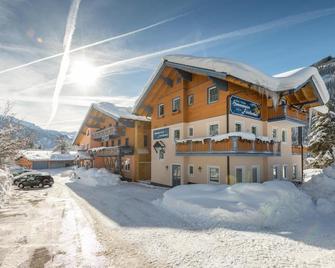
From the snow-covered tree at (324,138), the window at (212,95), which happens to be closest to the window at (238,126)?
the window at (212,95)

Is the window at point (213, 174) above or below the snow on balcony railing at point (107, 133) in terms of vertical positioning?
below

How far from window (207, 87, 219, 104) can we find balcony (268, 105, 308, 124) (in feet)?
15.2

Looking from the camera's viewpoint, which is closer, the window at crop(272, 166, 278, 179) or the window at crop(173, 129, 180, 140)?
the window at crop(272, 166, 278, 179)

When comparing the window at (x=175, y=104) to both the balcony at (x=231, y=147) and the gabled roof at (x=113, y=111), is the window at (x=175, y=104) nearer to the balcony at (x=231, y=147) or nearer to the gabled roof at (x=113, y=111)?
the balcony at (x=231, y=147)

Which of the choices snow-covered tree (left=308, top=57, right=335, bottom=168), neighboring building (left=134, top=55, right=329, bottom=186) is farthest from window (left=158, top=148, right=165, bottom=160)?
snow-covered tree (left=308, top=57, right=335, bottom=168)

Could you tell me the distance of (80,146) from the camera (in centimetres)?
4284

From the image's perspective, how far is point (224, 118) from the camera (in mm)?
15633

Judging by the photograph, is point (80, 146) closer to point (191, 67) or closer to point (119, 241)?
point (191, 67)

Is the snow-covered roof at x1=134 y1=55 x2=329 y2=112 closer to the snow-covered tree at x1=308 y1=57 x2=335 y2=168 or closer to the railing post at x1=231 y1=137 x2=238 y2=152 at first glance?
the railing post at x1=231 y1=137 x2=238 y2=152

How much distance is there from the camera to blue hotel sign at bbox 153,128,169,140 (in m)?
21.0

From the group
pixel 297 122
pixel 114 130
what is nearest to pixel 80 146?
pixel 114 130

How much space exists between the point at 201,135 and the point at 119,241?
1156 cm

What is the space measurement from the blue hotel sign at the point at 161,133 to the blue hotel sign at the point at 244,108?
7.18 m

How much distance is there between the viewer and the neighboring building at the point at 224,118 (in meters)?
14.8
